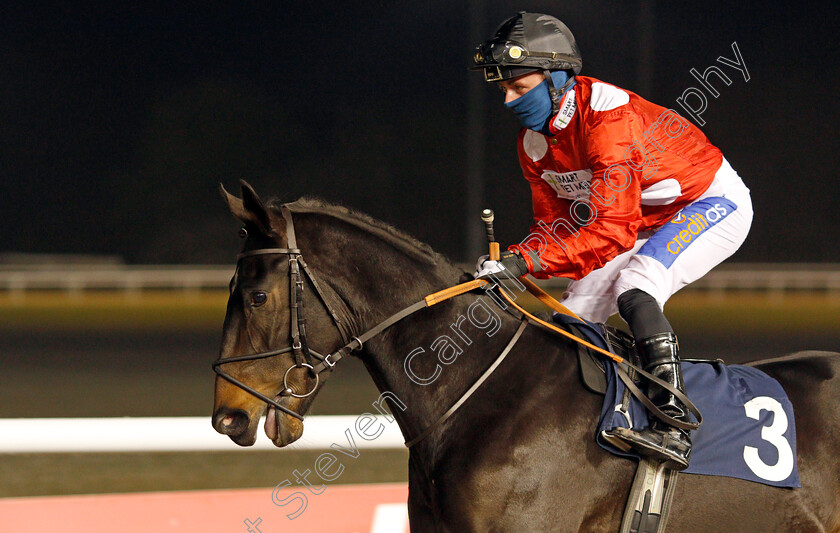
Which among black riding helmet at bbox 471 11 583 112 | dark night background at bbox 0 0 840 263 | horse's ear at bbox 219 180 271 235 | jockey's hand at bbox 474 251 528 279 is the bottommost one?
dark night background at bbox 0 0 840 263

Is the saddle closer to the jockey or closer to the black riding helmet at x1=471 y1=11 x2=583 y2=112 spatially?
the jockey

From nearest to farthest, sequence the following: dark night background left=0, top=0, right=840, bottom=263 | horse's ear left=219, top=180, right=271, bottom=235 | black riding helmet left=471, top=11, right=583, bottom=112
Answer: horse's ear left=219, top=180, right=271, bottom=235
black riding helmet left=471, top=11, right=583, bottom=112
dark night background left=0, top=0, right=840, bottom=263

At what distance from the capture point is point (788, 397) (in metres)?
2.34

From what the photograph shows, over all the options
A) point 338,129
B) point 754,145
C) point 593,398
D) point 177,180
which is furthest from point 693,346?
point 177,180

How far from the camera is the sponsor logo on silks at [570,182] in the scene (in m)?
2.51

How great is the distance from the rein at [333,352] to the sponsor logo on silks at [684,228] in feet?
1.44

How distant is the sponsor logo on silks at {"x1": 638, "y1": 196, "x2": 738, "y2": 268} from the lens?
2.42 metres

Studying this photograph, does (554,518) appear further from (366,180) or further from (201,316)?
(366,180)

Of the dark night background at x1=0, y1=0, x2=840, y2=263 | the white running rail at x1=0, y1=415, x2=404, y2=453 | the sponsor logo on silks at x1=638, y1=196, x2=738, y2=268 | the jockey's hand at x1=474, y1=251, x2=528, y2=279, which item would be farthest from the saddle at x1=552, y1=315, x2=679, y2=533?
the dark night background at x1=0, y1=0, x2=840, y2=263

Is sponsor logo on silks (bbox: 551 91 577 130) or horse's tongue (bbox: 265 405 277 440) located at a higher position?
sponsor logo on silks (bbox: 551 91 577 130)

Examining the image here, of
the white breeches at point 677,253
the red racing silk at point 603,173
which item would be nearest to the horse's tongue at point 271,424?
the red racing silk at point 603,173

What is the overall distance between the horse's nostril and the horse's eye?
27 cm

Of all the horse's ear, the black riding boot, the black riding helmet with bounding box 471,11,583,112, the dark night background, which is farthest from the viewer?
the dark night background

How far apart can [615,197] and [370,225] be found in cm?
68
